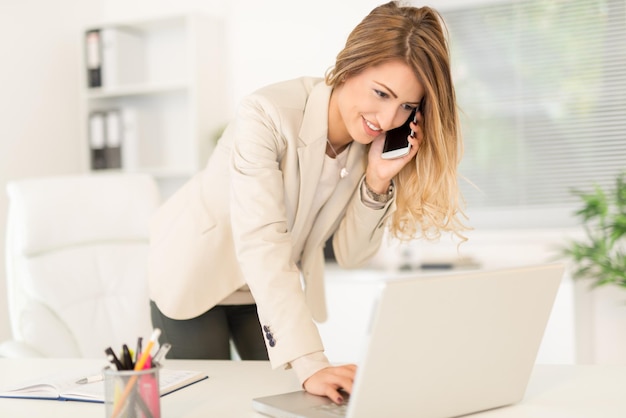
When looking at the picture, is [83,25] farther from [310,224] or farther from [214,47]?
[310,224]

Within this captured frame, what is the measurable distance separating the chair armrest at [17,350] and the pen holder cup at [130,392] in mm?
1056

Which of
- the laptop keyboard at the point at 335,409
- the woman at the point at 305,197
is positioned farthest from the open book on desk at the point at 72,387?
the laptop keyboard at the point at 335,409

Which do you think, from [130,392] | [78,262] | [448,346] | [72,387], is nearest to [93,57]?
[78,262]

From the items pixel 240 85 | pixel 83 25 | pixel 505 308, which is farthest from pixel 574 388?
pixel 83 25

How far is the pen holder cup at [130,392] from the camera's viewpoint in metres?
0.98

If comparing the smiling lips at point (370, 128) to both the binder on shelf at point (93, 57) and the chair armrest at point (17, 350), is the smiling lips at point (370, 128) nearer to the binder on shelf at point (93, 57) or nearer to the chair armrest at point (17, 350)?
the chair armrest at point (17, 350)

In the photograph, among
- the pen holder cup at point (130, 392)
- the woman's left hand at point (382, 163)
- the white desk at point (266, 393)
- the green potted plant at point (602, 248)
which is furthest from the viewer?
the green potted plant at point (602, 248)

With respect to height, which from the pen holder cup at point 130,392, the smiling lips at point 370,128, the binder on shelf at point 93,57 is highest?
the binder on shelf at point 93,57

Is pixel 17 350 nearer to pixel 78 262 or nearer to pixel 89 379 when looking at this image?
pixel 78 262

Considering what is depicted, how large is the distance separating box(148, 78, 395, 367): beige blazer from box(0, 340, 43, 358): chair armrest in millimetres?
508

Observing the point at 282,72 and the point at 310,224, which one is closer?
the point at 310,224

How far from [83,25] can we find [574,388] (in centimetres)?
359

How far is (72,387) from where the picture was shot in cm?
127

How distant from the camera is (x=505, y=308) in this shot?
0.99 meters
